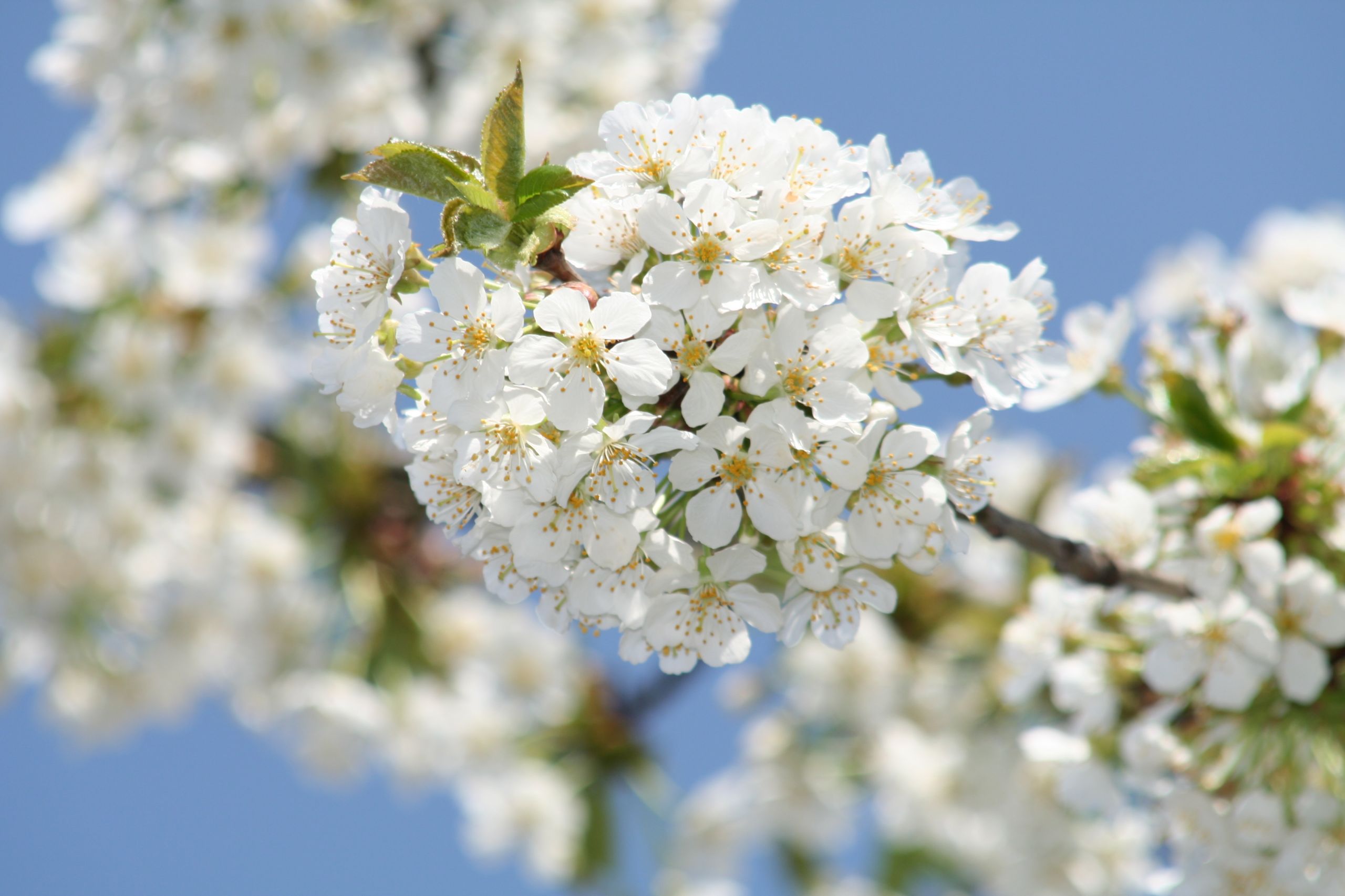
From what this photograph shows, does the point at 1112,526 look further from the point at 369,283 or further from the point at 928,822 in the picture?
the point at 928,822

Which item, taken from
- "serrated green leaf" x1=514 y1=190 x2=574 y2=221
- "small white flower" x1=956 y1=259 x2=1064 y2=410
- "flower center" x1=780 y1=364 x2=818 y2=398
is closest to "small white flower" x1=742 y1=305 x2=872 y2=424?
"flower center" x1=780 y1=364 x2=818 y2=398

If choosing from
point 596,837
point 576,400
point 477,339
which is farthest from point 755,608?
point 596,837

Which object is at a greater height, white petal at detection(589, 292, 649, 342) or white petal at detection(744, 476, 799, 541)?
white petal at detection(589, 292, 649, 342)

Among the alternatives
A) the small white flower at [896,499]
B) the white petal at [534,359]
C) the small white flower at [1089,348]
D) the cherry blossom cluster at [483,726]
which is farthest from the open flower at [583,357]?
the cherry blossom cluster at [483,726]

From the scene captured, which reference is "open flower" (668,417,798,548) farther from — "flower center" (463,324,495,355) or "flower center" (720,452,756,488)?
"flower center" (463,324,495,355)

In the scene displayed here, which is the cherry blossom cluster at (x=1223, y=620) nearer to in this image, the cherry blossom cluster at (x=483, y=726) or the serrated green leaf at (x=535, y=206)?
the serrated green leaf at (x=535, y=206)
